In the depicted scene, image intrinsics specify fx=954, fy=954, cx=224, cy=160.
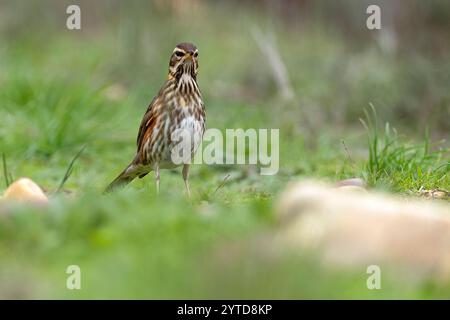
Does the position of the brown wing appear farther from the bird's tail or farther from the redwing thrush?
the bird's tail

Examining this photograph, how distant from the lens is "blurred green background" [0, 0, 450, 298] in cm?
461

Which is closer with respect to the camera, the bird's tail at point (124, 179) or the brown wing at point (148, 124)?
the brown wing at point (148, 124)

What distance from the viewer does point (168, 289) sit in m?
4.50

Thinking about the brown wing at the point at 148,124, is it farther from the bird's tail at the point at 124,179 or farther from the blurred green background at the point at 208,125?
the blurred green background at the point at 208,125

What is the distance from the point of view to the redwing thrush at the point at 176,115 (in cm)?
765

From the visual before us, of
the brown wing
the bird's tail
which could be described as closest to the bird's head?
the brown wing

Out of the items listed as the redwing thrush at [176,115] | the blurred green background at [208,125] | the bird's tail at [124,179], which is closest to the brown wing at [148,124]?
the redwing thrush at [176,115]

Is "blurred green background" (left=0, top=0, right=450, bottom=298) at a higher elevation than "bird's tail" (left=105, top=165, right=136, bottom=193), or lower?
higher

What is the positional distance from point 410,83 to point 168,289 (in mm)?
8100

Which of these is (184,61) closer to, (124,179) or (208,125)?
(124,179)

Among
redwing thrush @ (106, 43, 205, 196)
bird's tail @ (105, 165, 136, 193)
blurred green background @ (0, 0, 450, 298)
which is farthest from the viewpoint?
bird's tail @ (105, 165, 136, 193)

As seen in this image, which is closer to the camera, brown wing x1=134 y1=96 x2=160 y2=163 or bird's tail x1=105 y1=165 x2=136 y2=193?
brown wing x1=134 y1=96 x2=160 y2=163

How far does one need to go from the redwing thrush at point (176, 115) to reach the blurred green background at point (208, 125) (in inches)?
18.3
